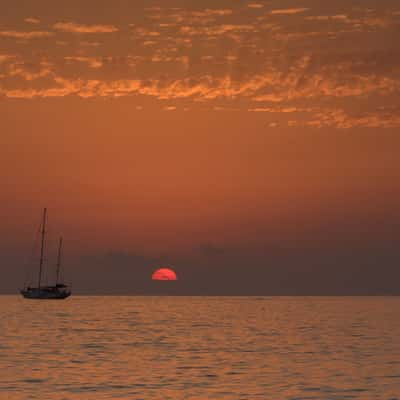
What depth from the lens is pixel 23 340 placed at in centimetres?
9344

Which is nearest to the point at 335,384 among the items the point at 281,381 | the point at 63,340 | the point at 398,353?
the point at 281,381

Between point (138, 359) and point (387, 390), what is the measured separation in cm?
2384

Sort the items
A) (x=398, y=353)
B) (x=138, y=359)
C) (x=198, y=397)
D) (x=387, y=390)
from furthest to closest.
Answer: (x=398, y=353) → (x=138, y=359) → (x=387, y=390) → (x=198, y=397)

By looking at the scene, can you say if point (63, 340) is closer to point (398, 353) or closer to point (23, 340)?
point (23, 340)

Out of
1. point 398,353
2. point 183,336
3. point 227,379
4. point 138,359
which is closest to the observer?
point 227,379

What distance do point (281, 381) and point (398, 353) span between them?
26.0 metres

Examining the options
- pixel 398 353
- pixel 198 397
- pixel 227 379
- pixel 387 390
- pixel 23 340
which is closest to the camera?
pixel 198 397

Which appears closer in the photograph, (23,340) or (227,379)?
(227,379)

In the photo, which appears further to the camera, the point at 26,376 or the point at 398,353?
the point at 398,353

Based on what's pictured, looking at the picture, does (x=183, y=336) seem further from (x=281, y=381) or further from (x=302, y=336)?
(x=281, y=381)

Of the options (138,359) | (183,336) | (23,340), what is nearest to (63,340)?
(23,340)

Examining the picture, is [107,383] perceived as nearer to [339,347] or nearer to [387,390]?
[387,390]

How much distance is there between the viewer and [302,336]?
338ft

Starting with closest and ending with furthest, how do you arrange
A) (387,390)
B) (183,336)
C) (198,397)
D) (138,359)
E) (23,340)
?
(198,397) → (387,390) → (138,359) → (23,340) → (183,336)
